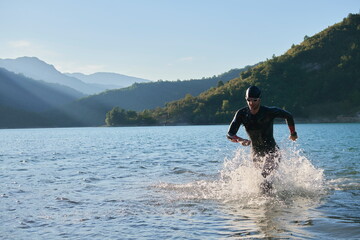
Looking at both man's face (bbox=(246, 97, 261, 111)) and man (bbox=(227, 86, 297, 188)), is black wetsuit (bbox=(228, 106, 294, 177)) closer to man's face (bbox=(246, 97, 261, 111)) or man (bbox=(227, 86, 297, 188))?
man (bbox=(227, 86, 297, 188))

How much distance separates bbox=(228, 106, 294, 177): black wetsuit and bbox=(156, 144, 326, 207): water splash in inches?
15.1

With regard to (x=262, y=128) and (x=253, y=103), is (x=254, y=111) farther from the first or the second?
(x=262, y=128)

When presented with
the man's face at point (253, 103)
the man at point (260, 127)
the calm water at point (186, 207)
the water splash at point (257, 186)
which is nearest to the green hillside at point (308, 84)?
the water splash at point (257, 186)

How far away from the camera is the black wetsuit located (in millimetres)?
10352

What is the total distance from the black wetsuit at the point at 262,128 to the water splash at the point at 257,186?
1.25ft

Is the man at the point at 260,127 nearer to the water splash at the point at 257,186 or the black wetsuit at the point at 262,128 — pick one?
the black wetsuit at the point at 262,128

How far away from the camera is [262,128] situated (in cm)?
1047

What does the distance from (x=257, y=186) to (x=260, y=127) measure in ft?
6.80

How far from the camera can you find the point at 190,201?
37.8 ft

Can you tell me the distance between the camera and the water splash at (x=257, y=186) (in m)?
11.3

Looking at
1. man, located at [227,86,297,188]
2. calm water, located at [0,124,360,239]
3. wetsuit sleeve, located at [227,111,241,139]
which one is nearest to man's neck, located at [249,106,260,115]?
man, located at [227,86,297,188]

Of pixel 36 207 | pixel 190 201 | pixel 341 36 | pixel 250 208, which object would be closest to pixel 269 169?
pixel 250 208

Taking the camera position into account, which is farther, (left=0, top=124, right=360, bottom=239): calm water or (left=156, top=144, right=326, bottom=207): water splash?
(left=156, top=144, right=326, bottom=207): water splash

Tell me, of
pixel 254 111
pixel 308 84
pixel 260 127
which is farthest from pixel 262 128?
pixel 308 84
